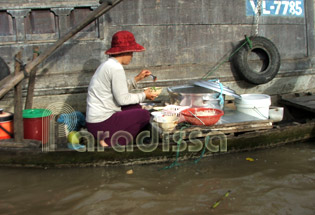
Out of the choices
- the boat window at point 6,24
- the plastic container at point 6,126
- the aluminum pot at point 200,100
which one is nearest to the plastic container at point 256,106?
the aluminum pot at point 200,100

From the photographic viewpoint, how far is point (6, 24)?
18.4ft

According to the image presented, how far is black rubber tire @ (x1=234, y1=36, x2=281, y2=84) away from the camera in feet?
21.2

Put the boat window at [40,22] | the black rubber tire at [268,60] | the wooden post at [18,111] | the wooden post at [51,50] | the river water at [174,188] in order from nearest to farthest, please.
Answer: the river water at [174,188] < the wooden post at [51,50] < the wooden post at [18,111] < the boat window at [40,22] < the black rubber tire at [268,60]

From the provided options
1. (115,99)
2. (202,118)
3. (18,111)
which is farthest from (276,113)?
(18,111)

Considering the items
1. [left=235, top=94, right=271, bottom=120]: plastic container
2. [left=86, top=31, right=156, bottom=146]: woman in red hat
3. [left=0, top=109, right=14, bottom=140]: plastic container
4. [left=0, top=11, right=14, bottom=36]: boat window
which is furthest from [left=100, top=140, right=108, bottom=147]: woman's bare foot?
[left=0, top=11, right=14, bottom=36]: boat window

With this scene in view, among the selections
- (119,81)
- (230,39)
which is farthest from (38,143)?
(230,39)

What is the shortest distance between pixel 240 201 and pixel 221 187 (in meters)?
0.37

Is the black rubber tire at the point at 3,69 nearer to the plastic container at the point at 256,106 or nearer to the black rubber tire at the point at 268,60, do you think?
the plastic container at the point at 256,106

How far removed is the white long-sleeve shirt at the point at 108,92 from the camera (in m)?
4.11

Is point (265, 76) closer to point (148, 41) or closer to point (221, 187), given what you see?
point (148, 41)

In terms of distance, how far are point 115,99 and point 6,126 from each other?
5.33 feet

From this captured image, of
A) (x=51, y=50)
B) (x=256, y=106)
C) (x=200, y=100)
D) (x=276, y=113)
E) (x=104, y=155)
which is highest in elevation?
(x=51, y=50)

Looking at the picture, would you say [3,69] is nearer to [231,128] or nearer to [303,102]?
[231,128]

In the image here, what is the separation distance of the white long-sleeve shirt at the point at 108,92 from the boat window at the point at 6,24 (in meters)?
2.43
